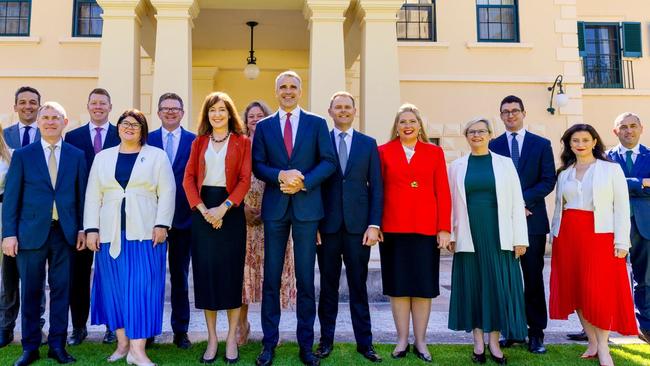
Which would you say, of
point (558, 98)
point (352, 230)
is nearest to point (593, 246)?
point (352, 230)

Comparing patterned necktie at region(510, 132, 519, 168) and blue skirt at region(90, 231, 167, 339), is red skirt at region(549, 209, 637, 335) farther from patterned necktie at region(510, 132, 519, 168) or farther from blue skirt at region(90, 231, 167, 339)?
blue skirt at region(90, 231, 167, 339)

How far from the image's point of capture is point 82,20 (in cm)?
1112

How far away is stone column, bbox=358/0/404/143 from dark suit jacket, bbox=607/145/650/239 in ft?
11.6

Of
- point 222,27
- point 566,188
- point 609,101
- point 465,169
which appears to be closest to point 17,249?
point 465,169

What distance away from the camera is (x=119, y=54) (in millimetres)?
7629

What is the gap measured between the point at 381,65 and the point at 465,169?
155 inches

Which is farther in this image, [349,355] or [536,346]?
[536,346]

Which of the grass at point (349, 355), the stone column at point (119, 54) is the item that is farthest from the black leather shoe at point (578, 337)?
the stone column at point (119, 54)

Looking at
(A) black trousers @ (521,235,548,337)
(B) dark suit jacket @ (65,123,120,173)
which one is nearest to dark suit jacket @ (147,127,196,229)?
(B) dark suit jacket @ (65,123,120,173)

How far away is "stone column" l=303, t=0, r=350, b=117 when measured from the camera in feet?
25.4

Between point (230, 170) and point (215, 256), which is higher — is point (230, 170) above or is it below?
above

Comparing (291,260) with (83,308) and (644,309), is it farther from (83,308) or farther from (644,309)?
(644,309)

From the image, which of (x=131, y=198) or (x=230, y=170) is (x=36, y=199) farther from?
(x=230, y=170)

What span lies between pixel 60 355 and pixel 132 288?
895 mm
